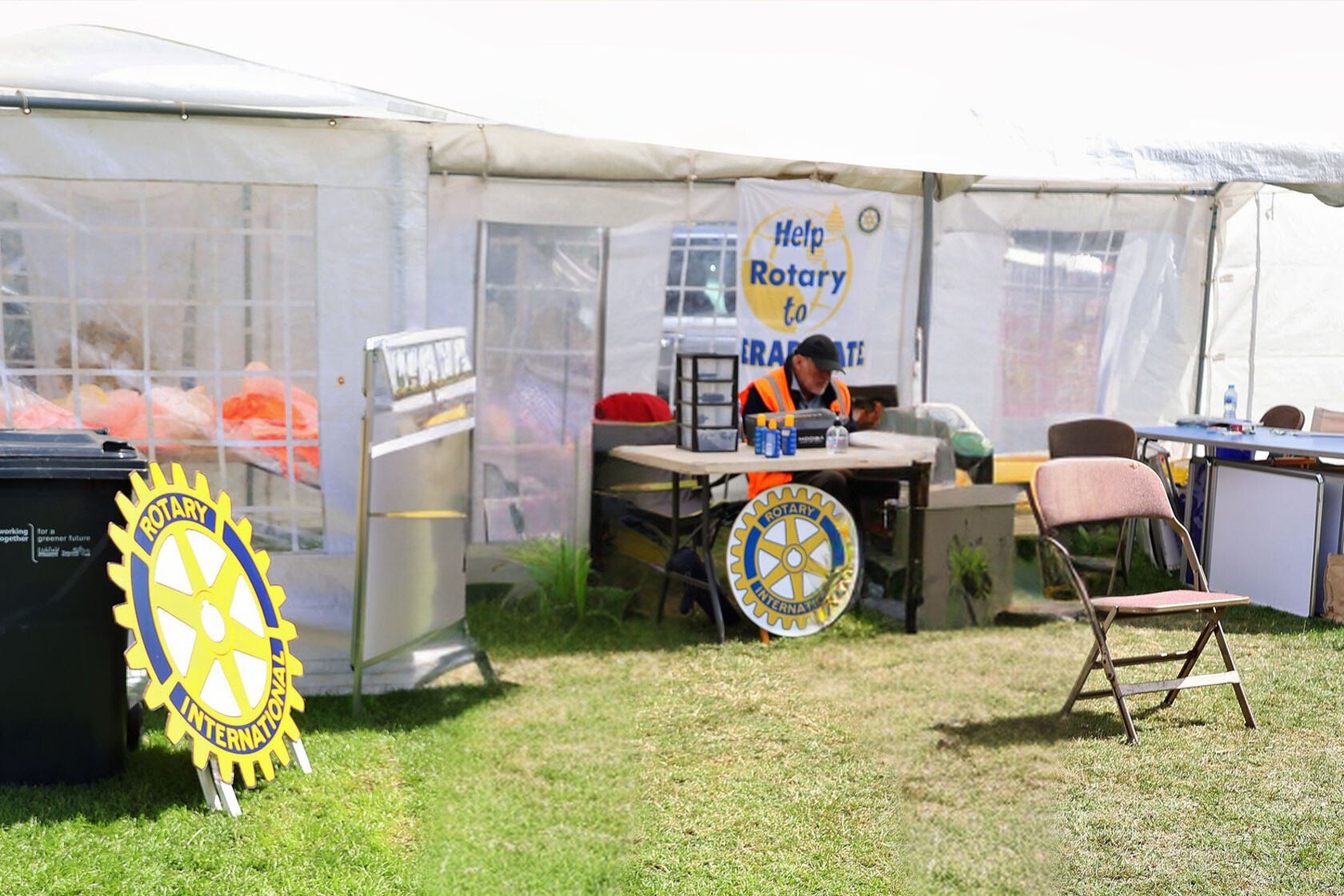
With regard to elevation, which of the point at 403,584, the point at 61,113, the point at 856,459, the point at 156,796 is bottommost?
the point at 156,796

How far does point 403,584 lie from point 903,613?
Answer: 2695 millimetres

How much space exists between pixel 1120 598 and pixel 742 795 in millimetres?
1822

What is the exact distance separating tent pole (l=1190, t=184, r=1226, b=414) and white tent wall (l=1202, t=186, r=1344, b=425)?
5cm

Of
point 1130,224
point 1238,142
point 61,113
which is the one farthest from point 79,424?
point 1130,224

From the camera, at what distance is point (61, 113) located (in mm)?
5164

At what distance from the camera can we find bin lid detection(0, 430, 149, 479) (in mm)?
3822

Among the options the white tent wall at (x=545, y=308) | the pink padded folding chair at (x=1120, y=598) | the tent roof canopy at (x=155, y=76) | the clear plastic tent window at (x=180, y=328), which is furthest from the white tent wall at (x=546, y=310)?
the pink padded folding chair at (x=1120, y=598)

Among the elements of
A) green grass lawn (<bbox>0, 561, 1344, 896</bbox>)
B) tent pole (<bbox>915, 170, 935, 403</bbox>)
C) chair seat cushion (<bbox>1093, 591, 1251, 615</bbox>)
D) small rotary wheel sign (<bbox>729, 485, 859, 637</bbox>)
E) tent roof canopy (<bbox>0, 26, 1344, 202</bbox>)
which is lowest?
green grass lawn (<bbox>0, 561, 1344, 896</bbox>)

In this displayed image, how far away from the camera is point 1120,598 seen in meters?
5.07

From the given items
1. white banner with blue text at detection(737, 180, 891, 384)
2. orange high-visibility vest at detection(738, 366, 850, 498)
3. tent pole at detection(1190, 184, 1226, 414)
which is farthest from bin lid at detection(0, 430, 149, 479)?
tent pole at detection(1190, 184, 1226, 414)

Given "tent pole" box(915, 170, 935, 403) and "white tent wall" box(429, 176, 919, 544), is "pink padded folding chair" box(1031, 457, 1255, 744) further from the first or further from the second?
"white tent wall" box(429, 176, 919, 544)

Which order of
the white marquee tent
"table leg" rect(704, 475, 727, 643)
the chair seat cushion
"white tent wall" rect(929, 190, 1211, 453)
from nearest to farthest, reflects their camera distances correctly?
the chair seat cushion, the white marquee tent, "table leg" rect(704, 475, 727, 643), "white tent wall" rect(929, 190, 1211, 453)

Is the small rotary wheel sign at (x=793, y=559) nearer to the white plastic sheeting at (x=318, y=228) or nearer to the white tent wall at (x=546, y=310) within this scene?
the white tent wall at (x=546, y=310)

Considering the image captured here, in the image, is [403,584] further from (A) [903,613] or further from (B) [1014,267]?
(B) [1014,267]
